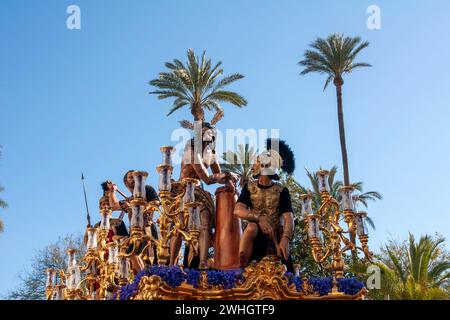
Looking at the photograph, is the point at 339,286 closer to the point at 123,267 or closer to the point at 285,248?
the point at 285,248

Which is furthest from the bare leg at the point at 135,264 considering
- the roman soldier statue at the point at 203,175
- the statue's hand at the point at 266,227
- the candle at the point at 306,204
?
the candle at the point at 306,204

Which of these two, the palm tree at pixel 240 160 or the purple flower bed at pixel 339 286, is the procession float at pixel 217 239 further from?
the palm tree at pixel 240 160

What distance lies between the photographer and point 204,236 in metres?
11.5

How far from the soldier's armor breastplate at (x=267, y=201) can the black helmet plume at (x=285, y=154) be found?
3.01 feet

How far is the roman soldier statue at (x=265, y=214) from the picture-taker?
1055 centimetres

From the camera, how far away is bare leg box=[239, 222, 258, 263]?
10.5 metres

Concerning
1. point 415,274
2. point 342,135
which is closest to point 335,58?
point 342,135

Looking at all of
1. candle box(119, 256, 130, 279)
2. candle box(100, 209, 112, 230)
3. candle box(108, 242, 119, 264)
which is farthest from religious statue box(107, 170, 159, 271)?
candle box(119, 256, 130, 279)

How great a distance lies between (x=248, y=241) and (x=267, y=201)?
3.14ft

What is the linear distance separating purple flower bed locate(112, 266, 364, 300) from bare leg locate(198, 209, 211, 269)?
71.9 inches

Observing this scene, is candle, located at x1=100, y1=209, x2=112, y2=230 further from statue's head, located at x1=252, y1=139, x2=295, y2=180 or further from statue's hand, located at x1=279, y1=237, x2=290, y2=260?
statue's hand, located at x1=279, y1=237, x2=290, y2=260

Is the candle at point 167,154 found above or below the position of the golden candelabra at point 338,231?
above

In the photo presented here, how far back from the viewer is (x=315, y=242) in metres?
10.5

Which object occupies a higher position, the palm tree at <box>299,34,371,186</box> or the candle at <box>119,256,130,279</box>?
the palm tree at <box>299,34,371,186</box>
